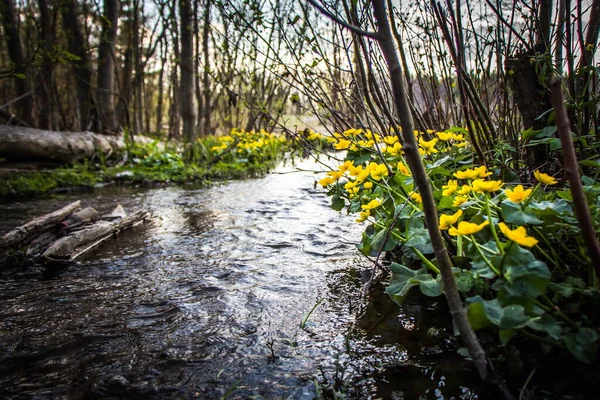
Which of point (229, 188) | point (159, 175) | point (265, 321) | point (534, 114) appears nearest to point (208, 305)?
point (265, 321)

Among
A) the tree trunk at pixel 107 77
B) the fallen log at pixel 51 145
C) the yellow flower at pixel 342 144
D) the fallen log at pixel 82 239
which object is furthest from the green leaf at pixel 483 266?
the tree trunk at pixel 107 77

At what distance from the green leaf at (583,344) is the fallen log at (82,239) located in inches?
97.5

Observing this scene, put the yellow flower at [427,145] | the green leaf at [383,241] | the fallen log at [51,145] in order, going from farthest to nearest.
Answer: the fallen log at [51,145], the yellow flower at [427,145], the green leaf at [383,241]

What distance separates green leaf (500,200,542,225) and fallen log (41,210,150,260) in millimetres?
2349

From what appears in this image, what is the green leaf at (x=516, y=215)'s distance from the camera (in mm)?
1051

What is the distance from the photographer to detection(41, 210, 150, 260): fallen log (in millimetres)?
2309

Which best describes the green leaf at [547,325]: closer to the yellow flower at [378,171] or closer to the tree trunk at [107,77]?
the yellow flower at [378,171]

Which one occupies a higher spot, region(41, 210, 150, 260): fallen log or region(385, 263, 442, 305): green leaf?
region(385, 263, 442, 305): green leaf

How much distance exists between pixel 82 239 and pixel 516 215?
2.56 metres

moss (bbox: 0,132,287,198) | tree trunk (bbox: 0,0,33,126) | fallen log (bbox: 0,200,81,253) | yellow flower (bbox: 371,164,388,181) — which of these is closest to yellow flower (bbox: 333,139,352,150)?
yellow flower (bbox: 371,164,388,181)

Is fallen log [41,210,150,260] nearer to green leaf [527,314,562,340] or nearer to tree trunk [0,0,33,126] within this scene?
green leaf [527,314,562,340]

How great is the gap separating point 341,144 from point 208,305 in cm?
100

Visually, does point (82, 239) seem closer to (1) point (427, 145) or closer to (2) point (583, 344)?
(1) point (427, 145)

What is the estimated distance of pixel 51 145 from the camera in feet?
18.1
